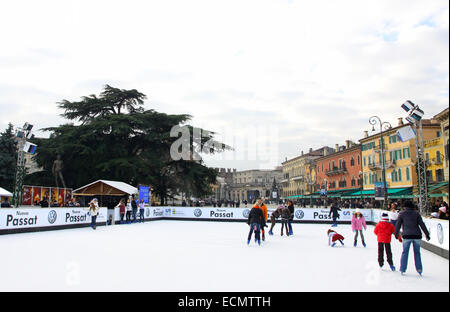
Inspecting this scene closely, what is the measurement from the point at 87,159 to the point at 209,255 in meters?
28.2

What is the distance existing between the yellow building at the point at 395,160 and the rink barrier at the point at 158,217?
2127cm

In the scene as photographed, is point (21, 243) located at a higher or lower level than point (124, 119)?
lower

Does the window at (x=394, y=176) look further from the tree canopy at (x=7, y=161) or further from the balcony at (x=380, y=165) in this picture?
the tree canopy at (x=7, y=161)

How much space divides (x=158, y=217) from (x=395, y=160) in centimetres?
3280

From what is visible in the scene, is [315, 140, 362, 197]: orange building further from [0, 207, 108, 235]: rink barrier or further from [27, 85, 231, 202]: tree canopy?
[0, 207, 108, 235]: rink barrier

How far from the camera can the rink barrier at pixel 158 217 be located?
11516mm

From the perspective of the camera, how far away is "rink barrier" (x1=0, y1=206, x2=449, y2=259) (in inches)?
453

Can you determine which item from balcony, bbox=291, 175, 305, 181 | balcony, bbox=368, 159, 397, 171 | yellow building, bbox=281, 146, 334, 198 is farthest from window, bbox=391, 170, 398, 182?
balcony, bbox=291, 175, 305, 181

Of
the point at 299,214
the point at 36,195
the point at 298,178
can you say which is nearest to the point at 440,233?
the point at 299,214

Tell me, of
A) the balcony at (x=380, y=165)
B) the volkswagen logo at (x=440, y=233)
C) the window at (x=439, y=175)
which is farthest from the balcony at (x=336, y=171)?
the volkswagen logo at (x=440, y=233)

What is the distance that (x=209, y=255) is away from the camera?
10.6 metres

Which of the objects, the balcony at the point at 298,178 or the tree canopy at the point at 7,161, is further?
the balcony at the point at 298,178
